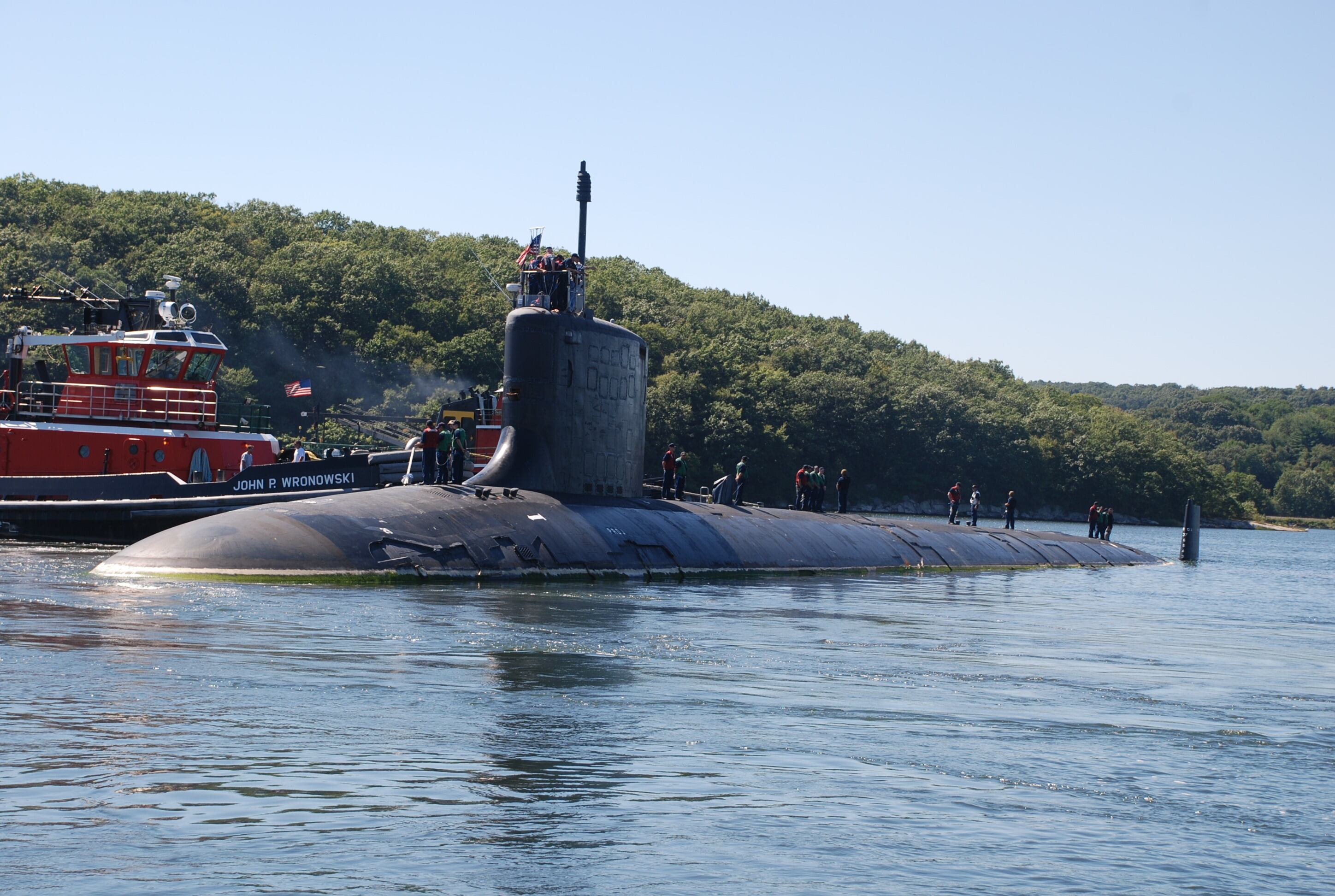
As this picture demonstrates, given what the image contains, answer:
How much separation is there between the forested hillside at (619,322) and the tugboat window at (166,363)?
49.6 meters

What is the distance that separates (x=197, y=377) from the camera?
3566 centimetres

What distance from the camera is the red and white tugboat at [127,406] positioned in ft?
111

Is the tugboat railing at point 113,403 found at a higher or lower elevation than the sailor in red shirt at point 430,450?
higher

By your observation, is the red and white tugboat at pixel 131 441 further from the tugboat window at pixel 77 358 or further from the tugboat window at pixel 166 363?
the tugboat window at pixel 77 358

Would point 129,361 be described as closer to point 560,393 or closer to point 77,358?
point 77,358

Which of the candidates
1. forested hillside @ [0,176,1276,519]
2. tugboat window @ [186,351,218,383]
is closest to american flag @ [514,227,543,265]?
tugboat window @ [186,351,218,383]

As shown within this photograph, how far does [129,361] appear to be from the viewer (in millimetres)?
35062

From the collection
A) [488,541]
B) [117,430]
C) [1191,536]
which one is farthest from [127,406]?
[1191,536]

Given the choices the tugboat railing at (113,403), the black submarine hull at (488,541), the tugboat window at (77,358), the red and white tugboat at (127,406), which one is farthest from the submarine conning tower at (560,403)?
the tugboat window at (77,358)

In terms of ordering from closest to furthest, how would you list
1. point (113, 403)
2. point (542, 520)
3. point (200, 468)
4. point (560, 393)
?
point (542, 520), point (560, 393), point (200, 468), point (113, 403)

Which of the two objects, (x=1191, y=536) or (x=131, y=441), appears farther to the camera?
(x=1191, y=536)

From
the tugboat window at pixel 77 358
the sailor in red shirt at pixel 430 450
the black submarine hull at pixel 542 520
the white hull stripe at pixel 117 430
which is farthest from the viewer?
the tugboat window at pixel 77 358

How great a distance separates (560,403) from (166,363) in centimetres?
1478

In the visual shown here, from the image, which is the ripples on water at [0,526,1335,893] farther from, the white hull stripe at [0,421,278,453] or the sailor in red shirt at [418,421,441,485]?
the white hull stripe at [0,421,278,453]
